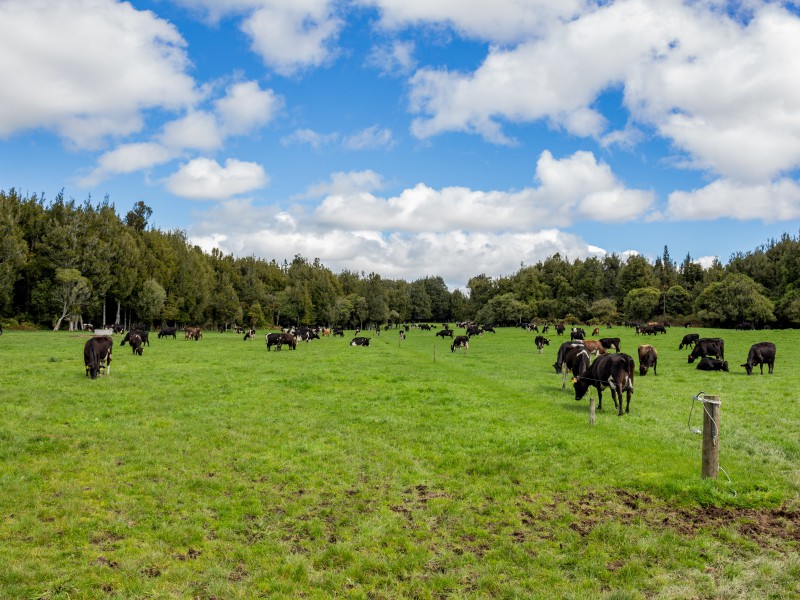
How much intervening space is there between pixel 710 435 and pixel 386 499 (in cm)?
631

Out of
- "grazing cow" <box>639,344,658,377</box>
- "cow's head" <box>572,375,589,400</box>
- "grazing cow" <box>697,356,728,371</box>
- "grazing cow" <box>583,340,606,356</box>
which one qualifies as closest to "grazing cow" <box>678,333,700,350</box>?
"grazing cow" <box>583,340,606,356</box>

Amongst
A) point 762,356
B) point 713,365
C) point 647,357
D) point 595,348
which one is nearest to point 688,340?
point 595,348

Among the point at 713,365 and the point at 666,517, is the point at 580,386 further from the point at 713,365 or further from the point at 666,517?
the point at 713,365

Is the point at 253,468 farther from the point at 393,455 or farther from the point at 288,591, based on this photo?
the point at 288,591

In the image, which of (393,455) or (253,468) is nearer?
(253,468)

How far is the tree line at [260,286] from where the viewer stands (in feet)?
221

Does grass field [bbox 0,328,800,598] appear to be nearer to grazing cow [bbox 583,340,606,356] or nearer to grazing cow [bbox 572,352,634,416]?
grazing cow [bbox 572,352,634,416]

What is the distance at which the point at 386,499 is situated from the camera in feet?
29.6

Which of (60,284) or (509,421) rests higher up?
(60,284)

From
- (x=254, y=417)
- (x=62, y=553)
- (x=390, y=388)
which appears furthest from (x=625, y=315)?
(x=62, y=553)

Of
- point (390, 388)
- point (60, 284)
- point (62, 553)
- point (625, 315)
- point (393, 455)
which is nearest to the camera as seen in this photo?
point (62, 553)

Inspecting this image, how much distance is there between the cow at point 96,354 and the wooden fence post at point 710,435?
2160 centimetres

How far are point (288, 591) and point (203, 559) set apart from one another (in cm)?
150

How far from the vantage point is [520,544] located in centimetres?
731
